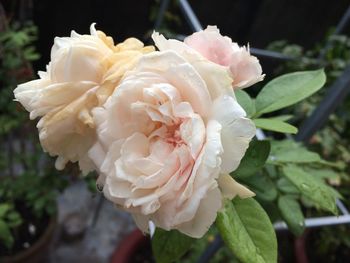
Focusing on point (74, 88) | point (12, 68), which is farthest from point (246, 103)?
point (12, 68)

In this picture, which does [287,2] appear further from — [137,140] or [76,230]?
[137,140]

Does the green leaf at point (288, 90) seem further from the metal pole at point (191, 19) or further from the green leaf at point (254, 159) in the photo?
the metal pole at point (191, 19)

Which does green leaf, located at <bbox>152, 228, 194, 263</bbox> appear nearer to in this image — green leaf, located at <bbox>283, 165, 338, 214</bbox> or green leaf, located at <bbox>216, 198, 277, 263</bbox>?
green leaf, located at <bbox>216, 198, 277, 263</bbox>

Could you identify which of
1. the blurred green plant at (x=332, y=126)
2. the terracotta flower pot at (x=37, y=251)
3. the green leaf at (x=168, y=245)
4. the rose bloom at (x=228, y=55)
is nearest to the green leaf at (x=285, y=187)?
the green leaf at (x=168, y=245)

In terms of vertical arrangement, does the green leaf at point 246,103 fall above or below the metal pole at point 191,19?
above

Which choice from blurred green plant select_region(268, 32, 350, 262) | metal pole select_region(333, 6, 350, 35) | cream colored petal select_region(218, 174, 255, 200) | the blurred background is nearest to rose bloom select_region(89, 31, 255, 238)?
cream colored petal select_region(218, 174, 255, 200)

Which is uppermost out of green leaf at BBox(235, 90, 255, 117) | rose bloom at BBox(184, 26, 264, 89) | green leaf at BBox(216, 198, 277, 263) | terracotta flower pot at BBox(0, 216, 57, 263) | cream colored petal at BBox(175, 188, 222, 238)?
rose bloom at BBox(184, 26, 264, 89)
